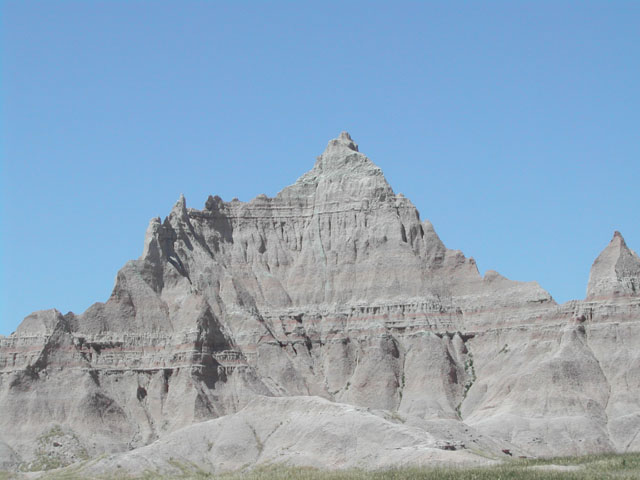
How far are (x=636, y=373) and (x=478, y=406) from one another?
63.0ft

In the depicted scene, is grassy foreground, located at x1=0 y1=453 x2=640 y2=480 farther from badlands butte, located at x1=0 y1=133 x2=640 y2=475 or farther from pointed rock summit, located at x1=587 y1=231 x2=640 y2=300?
pointed rock summit, located at x1=587 y1=231 x2=640 y2=300

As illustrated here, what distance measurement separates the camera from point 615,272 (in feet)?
574

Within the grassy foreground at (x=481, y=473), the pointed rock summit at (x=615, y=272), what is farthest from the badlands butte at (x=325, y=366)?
the grassy foreground at (x=481, y=473)

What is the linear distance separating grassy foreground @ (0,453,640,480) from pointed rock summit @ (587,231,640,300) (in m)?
34.8

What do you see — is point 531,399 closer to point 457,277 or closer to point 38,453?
point 457,277

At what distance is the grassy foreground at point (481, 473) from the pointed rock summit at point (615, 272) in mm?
34762

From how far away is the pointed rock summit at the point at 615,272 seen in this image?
17375 centimetres

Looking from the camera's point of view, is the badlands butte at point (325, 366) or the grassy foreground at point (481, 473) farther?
the badlands butte at point (325, 366)

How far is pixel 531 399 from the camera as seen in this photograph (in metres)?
165

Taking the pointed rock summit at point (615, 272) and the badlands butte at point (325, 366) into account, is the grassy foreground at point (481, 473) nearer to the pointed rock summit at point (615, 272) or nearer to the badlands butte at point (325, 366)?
the badlands butte at point (325, 366)

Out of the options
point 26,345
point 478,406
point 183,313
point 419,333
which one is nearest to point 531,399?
point 478,406

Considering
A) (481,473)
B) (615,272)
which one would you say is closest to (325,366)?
(615,272)

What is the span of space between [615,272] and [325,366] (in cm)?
3873

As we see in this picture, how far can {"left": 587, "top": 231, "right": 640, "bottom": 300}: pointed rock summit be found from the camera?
570ft
